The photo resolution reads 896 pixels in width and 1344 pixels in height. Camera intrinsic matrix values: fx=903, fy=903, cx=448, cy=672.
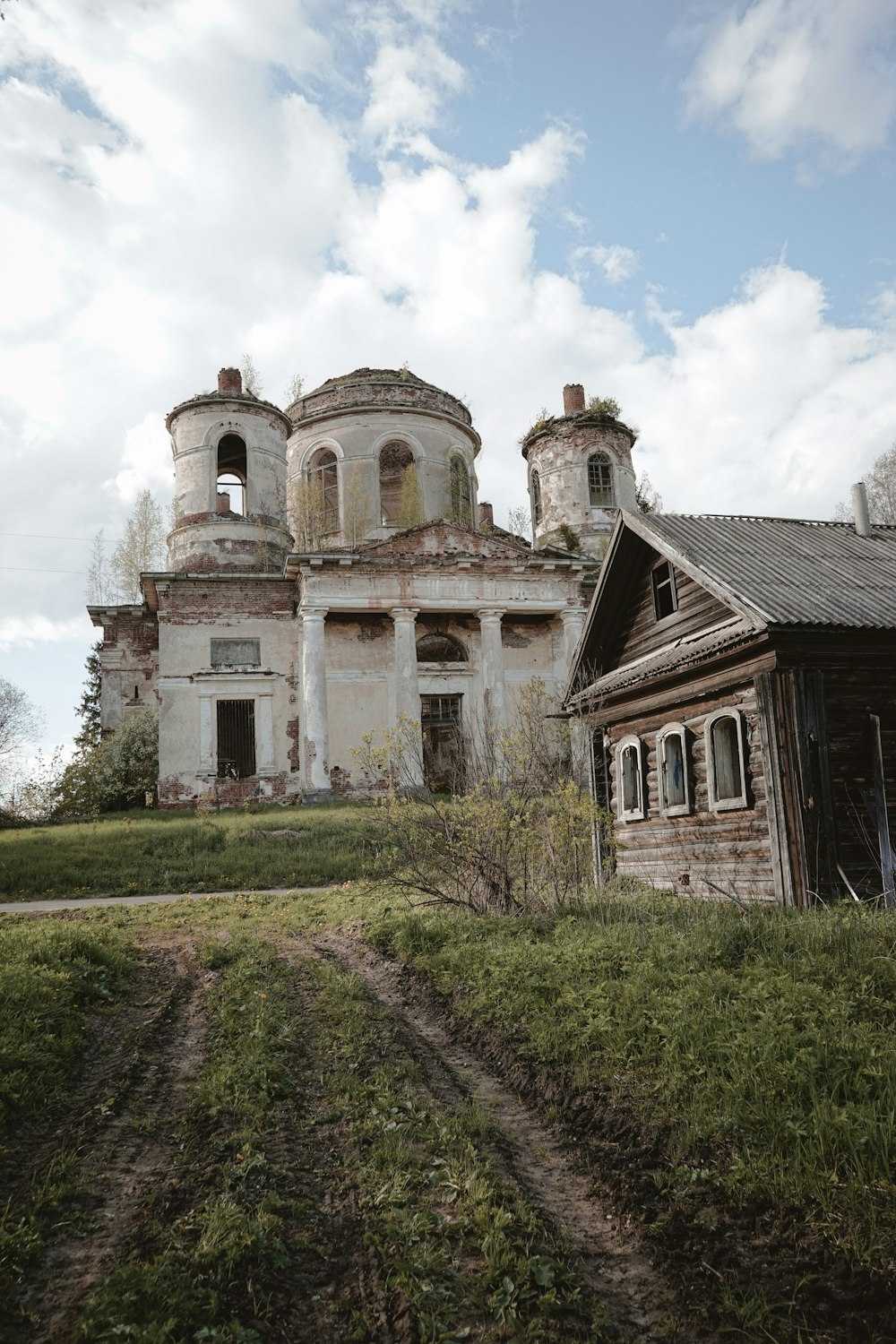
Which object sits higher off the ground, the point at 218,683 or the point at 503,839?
the point at 218,683

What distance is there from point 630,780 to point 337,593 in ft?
51.8

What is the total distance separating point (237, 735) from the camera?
1096 inches

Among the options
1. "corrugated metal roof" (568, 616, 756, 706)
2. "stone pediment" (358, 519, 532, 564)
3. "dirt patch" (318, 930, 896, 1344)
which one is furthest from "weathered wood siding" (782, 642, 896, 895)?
"stone pediment" (358, 519, 532, 564)

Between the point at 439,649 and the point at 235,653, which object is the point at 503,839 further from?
the point at 439,649

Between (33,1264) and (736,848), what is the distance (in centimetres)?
840

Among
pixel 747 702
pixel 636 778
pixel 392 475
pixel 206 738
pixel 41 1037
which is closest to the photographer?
pixel 41 1037

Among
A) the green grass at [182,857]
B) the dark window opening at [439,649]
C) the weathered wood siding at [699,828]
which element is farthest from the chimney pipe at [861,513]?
the dark window opening at [439,649]

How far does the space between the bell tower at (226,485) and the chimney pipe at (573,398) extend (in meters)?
10.3

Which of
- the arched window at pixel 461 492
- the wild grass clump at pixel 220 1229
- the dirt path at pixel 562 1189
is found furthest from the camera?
the arched window at pixel 461 492

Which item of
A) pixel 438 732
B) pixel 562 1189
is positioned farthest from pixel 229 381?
pixel 562 1189

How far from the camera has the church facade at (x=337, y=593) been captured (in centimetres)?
2688

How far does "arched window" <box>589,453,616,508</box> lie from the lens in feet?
106

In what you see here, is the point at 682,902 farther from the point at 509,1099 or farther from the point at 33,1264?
the point at 33,1264

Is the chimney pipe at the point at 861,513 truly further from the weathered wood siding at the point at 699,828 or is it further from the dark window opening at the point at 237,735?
the dark window opening at the point at 237,735
